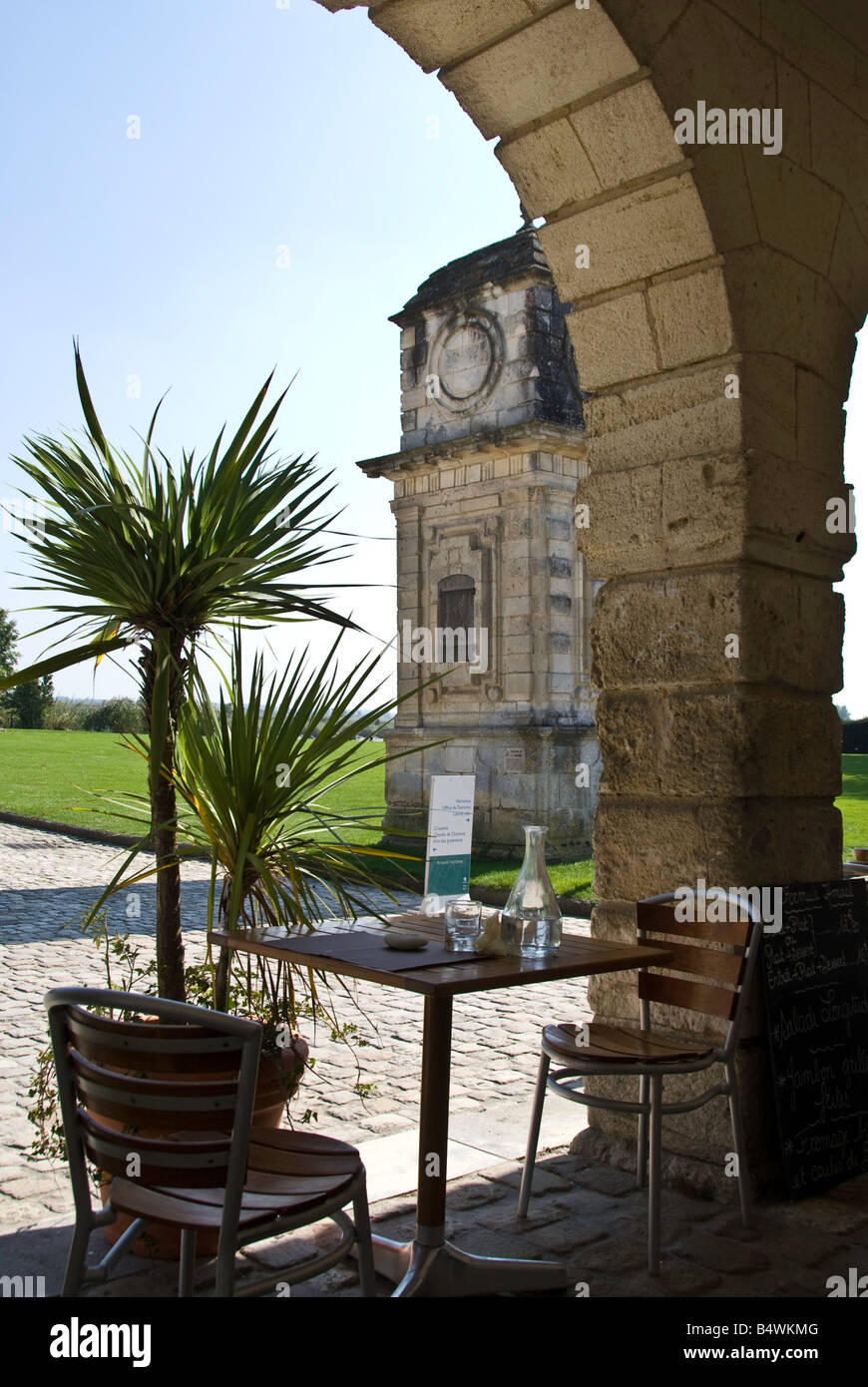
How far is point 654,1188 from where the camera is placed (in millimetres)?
3104

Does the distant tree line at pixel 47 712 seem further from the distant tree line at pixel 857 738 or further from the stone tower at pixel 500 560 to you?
the stone tower at pixel 500 560

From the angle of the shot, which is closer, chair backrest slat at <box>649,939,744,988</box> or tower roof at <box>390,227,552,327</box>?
chair backrest slat at <box>649,939,744,988</box>

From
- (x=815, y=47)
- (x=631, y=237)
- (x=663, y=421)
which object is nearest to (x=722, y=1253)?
(x=663, y=421)

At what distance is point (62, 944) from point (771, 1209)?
6285 mm

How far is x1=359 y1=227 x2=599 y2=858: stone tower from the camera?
13.4 m

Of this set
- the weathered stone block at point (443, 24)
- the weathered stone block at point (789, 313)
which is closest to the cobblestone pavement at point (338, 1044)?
the weathered stone block at point (789, 313)

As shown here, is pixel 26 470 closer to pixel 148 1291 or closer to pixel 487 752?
pixel 148 1291

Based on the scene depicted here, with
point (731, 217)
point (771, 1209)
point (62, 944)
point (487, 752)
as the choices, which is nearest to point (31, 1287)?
point (771, 1209)

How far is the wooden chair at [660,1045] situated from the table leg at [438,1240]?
387 mm

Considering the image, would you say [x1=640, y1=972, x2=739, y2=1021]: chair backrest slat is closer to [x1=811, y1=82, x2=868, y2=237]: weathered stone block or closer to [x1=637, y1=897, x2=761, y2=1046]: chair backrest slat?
[x1=637, y1=897, x2=761, y2=1046]: chair backrest slat

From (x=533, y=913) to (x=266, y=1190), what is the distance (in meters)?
1.11

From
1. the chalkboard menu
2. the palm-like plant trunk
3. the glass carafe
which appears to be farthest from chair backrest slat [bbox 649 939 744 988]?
the palm-like plant trunk

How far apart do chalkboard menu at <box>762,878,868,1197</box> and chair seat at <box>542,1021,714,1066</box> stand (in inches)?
14.9

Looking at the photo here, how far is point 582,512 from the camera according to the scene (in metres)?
4.09
